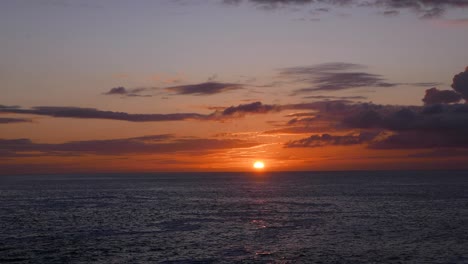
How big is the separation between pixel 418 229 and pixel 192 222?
31.7 m

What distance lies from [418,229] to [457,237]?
311 inches

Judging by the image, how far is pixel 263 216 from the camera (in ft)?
291

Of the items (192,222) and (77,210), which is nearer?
(192,222)

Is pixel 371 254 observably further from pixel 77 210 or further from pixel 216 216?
pixel 77 210

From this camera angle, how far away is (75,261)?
50.6 meters

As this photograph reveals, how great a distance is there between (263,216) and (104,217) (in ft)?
85.4

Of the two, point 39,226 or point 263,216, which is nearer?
point 39,226

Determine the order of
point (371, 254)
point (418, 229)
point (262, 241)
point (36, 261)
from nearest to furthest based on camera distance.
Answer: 1. point (36, 261)
2. point (371, 254)
3. point (262, 241)
4. point (418, 229)

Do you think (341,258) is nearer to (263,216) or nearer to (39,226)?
(263,216)

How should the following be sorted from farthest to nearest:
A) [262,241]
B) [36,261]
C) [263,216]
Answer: [263,216] → [262,241] → [36,261]

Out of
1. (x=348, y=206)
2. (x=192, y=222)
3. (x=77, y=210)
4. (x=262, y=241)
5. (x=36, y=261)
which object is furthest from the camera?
(x=348, y=206)

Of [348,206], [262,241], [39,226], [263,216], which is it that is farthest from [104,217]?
[348,206]

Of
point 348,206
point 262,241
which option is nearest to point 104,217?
point 262,241

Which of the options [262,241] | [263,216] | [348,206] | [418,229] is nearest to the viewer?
[262,241]
